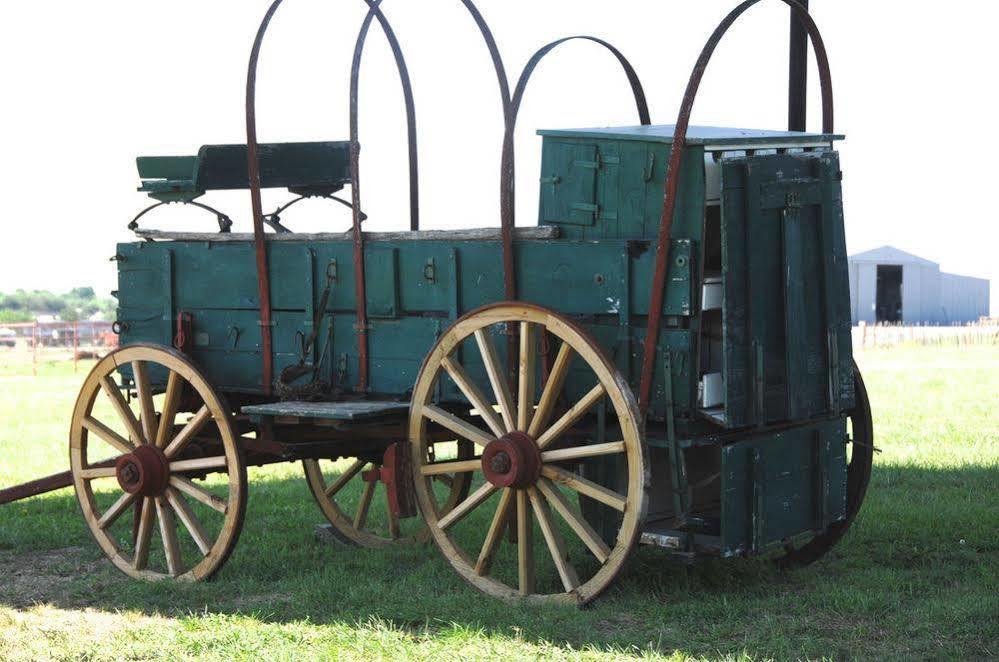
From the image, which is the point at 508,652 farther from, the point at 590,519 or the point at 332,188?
the point at 332,188

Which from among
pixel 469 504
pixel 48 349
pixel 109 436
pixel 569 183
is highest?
pixel 569 183

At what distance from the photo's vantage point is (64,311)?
278ft

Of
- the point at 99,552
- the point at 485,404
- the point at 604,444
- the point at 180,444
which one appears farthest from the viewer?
the point at 99,552

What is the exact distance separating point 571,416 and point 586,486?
0.32 m

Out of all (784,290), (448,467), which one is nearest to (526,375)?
(448,467)

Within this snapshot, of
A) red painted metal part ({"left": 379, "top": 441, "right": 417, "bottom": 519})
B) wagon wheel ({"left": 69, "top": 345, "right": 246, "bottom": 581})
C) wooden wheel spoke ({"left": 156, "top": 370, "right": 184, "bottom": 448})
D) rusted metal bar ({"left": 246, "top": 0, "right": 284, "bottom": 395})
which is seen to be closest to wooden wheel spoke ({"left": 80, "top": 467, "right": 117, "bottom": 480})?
wagon wheel ({"left": 69, "top": 345, "right": 246, "bottom": 581})

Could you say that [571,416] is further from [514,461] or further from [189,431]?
[189,431]

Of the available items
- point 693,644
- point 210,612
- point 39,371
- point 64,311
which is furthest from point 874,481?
point 64,311

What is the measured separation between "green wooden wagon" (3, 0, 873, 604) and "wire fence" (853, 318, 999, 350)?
2949 cm

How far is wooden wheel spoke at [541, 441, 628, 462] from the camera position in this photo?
5.92 meters

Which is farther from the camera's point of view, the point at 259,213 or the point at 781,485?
the point at 259,213

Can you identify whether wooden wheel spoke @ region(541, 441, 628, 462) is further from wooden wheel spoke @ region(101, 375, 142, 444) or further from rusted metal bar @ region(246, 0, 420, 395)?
wooden wheel spoke @ region(101, 375, 142, 444)

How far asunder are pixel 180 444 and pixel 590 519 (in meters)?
2.20

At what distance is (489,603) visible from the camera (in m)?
6.33
